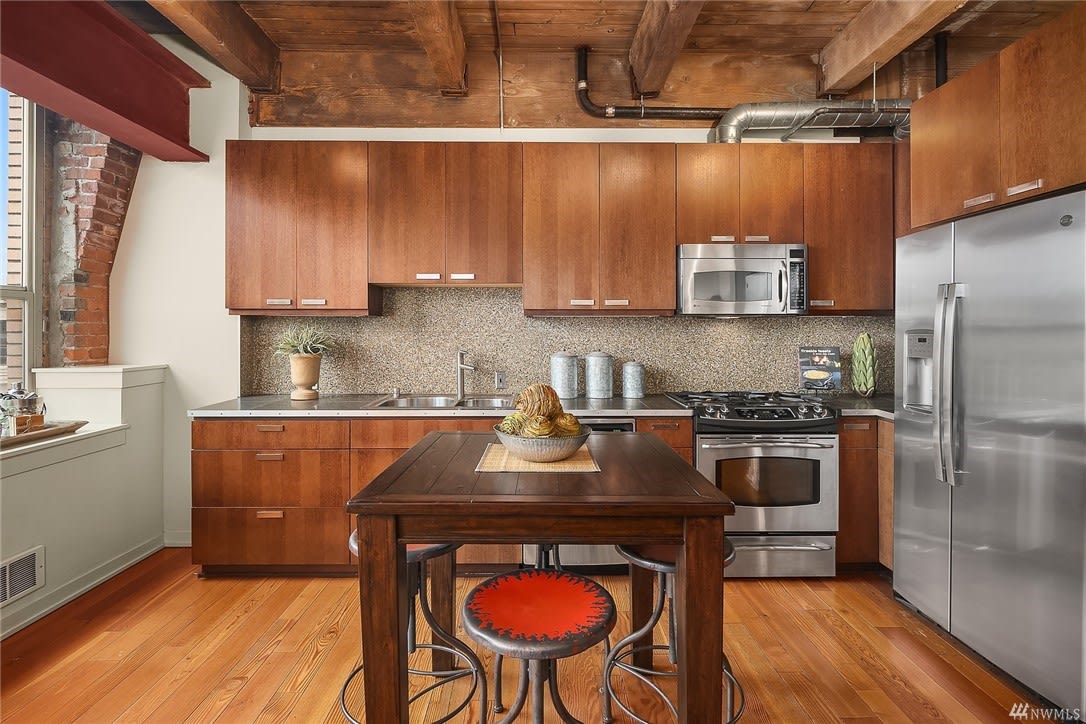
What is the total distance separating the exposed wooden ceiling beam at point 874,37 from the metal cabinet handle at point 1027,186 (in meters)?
1.01

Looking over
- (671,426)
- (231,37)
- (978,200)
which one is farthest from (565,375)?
(231,37)

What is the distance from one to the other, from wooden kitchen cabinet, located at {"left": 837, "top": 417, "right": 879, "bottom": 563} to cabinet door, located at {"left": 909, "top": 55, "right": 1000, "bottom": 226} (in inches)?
44.0

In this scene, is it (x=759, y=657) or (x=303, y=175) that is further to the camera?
(x=303, y=175)

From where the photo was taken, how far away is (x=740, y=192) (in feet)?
11.2

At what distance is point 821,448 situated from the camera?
3104 millimetres

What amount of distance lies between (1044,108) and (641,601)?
2.24m

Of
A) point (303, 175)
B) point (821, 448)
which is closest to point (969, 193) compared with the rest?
point (821, 448)

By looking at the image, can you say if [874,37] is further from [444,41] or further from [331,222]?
[331,222]

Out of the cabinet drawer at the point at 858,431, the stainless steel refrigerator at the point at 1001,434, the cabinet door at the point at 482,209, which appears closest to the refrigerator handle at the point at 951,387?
the stainless steel refrigerator at the point at 1001,434

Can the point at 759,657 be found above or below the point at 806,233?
below

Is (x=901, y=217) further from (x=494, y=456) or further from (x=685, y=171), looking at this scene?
(x=494, y=456)

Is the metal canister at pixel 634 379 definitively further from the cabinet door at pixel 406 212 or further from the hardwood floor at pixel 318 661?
the cabinet door at pixel 406 212

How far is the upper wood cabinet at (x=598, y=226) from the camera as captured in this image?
3383 millimetres

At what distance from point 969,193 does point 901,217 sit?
103 centimetres
